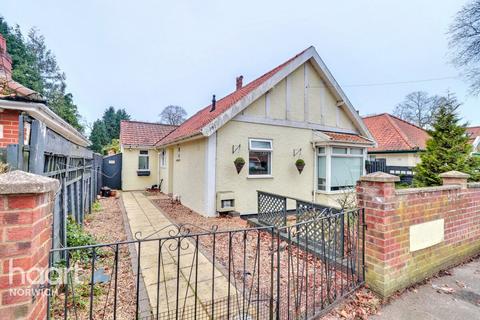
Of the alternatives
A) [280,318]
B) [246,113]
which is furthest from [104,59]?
[280,318]

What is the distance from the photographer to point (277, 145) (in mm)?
8289

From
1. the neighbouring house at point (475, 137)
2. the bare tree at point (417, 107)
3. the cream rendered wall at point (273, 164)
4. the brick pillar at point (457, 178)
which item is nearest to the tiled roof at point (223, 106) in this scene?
the cream rendered wall at point (273, 164)

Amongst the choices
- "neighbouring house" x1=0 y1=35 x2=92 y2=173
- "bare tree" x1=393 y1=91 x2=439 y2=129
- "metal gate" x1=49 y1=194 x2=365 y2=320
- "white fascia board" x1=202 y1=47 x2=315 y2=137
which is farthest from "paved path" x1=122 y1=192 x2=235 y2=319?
"bare tree" x1=393 y1=91 x2=439 y2=129

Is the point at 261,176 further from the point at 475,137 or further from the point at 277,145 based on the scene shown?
the point at 475,137

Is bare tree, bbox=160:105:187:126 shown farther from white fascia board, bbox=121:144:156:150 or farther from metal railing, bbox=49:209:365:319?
metal railing, bbox=49:209:365:319

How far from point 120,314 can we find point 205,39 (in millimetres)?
12737

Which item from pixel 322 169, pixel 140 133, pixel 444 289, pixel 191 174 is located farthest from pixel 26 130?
pixel 140 133

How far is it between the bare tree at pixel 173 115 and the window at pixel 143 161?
19287 millimetres

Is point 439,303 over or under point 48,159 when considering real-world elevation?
under

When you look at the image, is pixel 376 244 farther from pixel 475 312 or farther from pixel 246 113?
pixel 246 113

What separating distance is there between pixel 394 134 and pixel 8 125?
19.2 metres

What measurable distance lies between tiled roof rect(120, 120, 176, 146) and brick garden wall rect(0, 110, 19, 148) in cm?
956

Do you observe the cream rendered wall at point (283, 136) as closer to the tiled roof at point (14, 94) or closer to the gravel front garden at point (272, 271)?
the gravel front garden at point (272, 271)

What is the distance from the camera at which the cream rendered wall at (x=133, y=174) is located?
1377 centimetres
